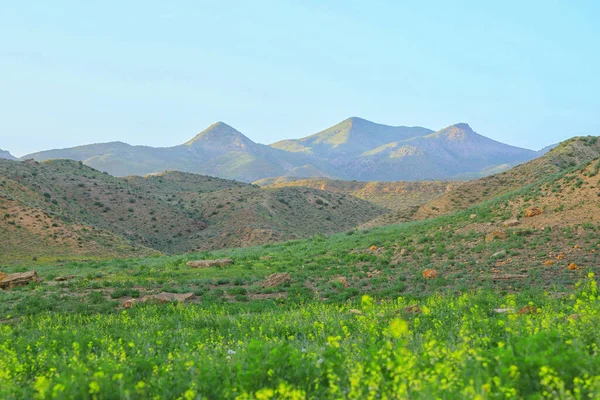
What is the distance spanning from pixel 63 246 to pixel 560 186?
39.7 metres

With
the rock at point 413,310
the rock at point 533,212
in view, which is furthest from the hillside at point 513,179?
the rock at point 413,310

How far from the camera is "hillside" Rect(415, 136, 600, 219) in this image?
49750 millimetres

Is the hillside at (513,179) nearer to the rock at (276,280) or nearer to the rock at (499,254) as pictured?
the rock at (499,254)

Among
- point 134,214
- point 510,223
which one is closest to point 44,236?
point 134,214

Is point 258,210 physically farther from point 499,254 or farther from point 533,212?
point 499,254

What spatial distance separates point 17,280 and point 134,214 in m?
44.3

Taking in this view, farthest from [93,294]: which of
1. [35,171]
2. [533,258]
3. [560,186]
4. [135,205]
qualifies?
[35,171]

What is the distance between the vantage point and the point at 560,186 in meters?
31.5

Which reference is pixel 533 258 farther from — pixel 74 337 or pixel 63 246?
pixel 63 246

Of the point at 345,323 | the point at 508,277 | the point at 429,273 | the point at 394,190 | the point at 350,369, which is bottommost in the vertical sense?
the point at 429,273

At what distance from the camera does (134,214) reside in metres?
63.0

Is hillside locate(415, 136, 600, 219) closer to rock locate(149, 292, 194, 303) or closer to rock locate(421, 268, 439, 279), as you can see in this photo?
rock locate(421, 268, 439, 279)

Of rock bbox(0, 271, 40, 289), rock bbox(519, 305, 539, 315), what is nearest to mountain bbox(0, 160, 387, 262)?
rock bbox(0, 271, 40, 289)

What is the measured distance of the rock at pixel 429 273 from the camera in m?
18.5
